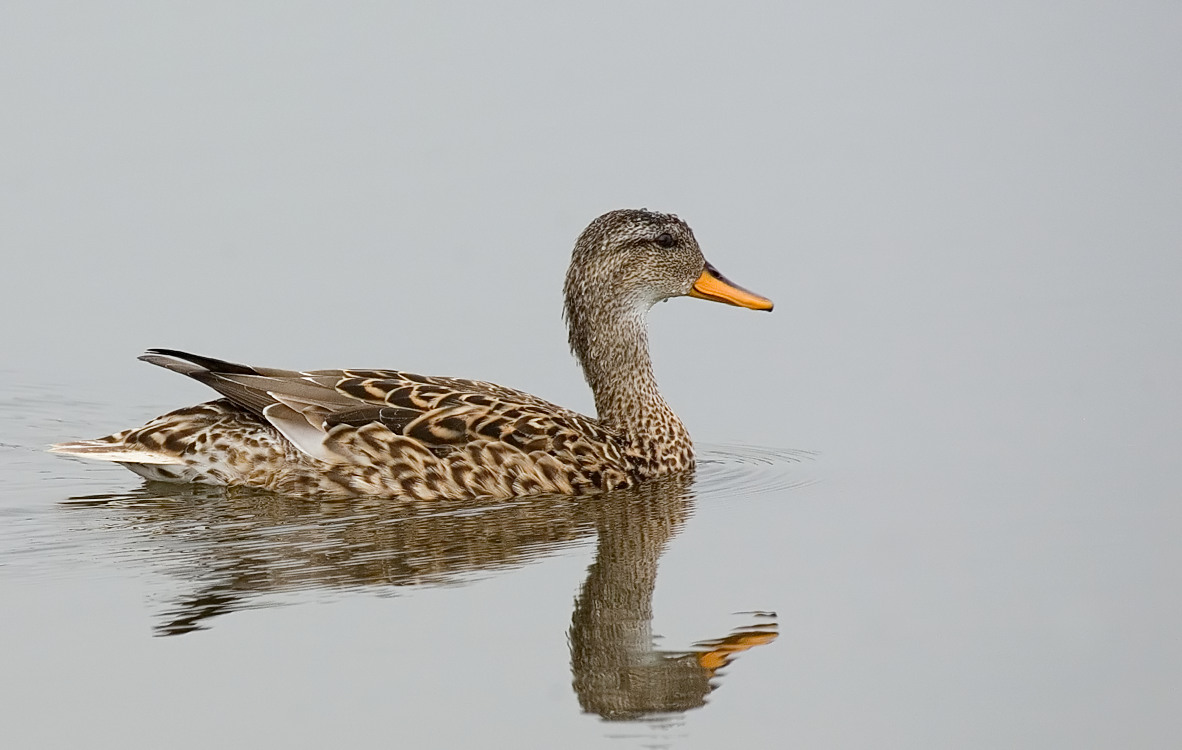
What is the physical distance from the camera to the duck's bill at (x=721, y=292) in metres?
10.8

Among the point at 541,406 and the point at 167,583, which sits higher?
the point at 541,406

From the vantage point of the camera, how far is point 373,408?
378 inches

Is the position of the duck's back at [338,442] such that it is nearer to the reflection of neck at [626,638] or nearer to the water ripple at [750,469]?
the reflection of neck at [626,638]

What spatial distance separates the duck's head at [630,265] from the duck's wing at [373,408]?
3.15 feet

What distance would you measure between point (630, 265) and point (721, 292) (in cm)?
63

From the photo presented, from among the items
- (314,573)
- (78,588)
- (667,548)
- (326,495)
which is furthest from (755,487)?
(78,588)

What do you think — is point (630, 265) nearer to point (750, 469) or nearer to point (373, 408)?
point (750, 469)

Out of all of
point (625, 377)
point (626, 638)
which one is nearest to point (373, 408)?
point (625, 377)

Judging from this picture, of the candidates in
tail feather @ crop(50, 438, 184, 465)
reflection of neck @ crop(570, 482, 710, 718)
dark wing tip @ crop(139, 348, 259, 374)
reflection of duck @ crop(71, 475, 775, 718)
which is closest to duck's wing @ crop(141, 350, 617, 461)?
dark wing tip @ crop(139, 348, 259, 374)

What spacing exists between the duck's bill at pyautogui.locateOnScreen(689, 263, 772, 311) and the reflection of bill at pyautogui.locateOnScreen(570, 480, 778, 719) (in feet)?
7.96

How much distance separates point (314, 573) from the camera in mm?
7879

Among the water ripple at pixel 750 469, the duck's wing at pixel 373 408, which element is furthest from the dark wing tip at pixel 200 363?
the water ripple at pixel 750 469

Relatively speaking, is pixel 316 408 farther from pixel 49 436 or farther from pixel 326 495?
pixel 49 436

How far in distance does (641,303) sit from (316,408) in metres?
2.14
